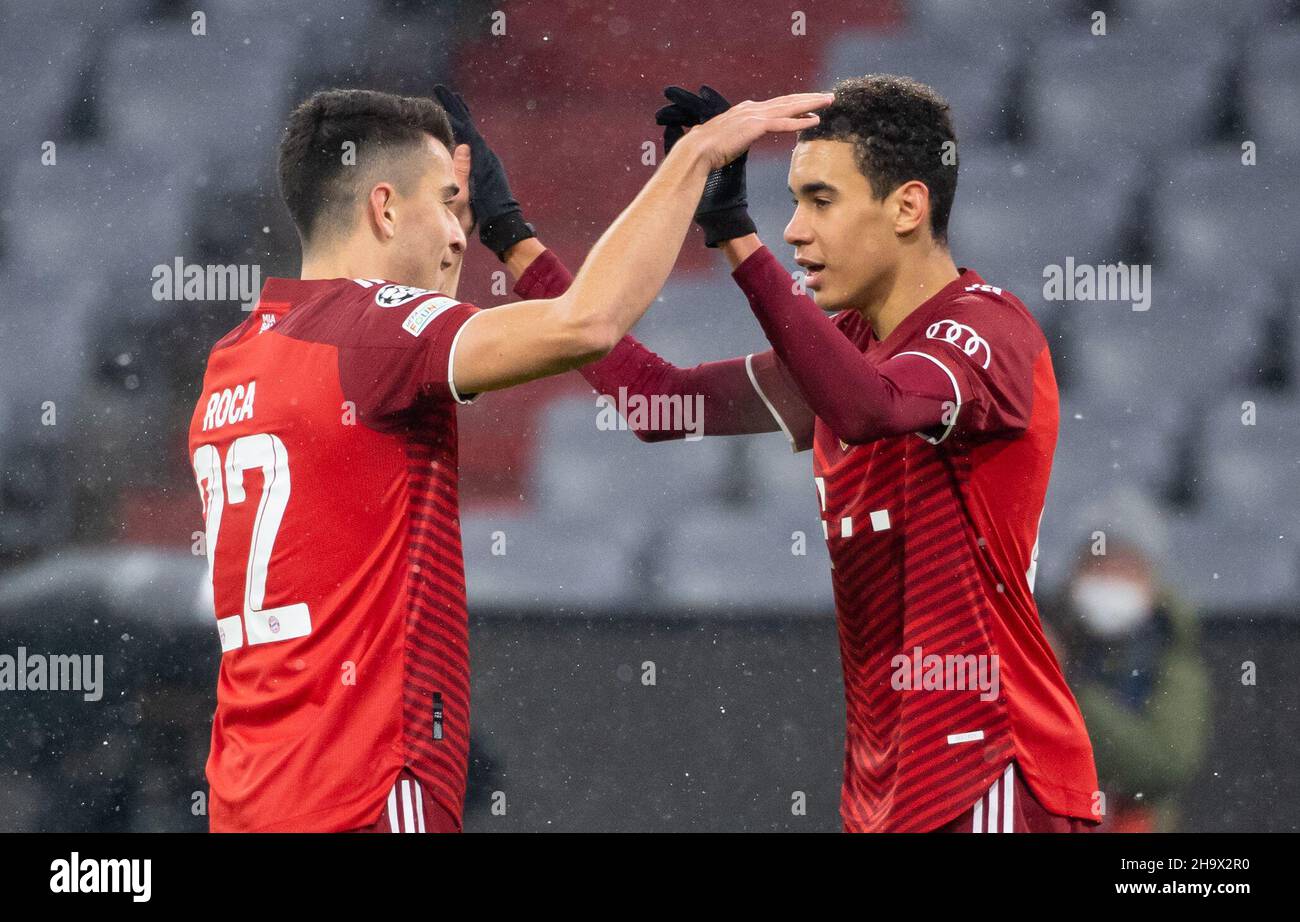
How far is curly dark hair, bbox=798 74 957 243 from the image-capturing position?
96.0 inches

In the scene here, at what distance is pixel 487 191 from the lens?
275cm

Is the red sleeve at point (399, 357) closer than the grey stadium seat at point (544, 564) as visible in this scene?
Yes

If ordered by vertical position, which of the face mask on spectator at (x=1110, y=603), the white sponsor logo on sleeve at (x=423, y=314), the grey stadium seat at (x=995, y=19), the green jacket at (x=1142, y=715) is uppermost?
the grey stadium seat at (x=995, y=19)

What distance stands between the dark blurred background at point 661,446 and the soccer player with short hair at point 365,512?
2.15m

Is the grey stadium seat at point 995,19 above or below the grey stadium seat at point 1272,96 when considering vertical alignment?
above

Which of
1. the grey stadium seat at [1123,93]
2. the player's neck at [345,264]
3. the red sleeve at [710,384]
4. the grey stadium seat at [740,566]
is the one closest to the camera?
the player's neck at [345,264]

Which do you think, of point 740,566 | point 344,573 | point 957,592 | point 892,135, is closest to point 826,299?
point 892,135

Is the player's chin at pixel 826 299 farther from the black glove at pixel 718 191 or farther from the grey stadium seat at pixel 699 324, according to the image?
the grey stadium seat at pixel 699 324

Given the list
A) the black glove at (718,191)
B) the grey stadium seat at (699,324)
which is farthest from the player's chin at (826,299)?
the grey stadium seat at (699,324)

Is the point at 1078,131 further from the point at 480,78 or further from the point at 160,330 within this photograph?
the point at 160,330

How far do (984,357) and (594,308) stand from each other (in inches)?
27.0

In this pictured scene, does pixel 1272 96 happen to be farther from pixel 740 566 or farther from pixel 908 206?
pixel 908 206

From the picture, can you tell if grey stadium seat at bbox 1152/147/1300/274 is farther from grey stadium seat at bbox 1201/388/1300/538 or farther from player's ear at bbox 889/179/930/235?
player's ear at bbox 889/179/930/235

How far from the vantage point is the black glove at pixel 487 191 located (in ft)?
8.93
